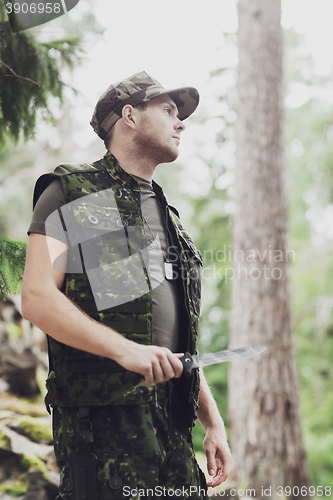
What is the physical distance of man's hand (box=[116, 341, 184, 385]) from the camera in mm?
1376

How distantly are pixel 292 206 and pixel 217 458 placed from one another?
46.1ft

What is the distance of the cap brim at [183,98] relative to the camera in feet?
6.77

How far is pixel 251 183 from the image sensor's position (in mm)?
6039

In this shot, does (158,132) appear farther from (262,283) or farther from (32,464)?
(262,283)

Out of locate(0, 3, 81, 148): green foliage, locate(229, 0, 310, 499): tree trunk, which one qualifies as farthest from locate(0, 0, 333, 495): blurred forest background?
locate(0, 3, 81, 148): green foliage

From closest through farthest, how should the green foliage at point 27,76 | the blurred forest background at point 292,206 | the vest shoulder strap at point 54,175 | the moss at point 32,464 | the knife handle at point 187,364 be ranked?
1. the knife handle at point 187,364
2. the vest shoulder strap at point 54,175
3. the green foliage at point 27,76
4. the moss at point 32,464
5. the blurred forest background at point 292,206

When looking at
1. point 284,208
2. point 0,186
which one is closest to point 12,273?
point 284,208

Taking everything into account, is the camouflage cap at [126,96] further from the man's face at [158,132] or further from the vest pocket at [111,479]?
the vest pocket at [111,479]

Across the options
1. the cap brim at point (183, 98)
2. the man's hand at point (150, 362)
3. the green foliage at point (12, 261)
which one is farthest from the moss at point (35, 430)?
the cap brim at point (183, 98)

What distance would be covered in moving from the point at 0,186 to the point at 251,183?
836 cm

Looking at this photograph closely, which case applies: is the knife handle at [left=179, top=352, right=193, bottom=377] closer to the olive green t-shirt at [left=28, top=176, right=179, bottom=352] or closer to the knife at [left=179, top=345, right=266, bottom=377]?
the knife at [left=179, top=345, right=266, bottom=377]

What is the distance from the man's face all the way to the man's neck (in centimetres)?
4

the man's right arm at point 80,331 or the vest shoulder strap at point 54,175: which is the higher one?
the vest shoulder strap at point 54,175

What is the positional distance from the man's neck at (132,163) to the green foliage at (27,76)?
113 centimetres
